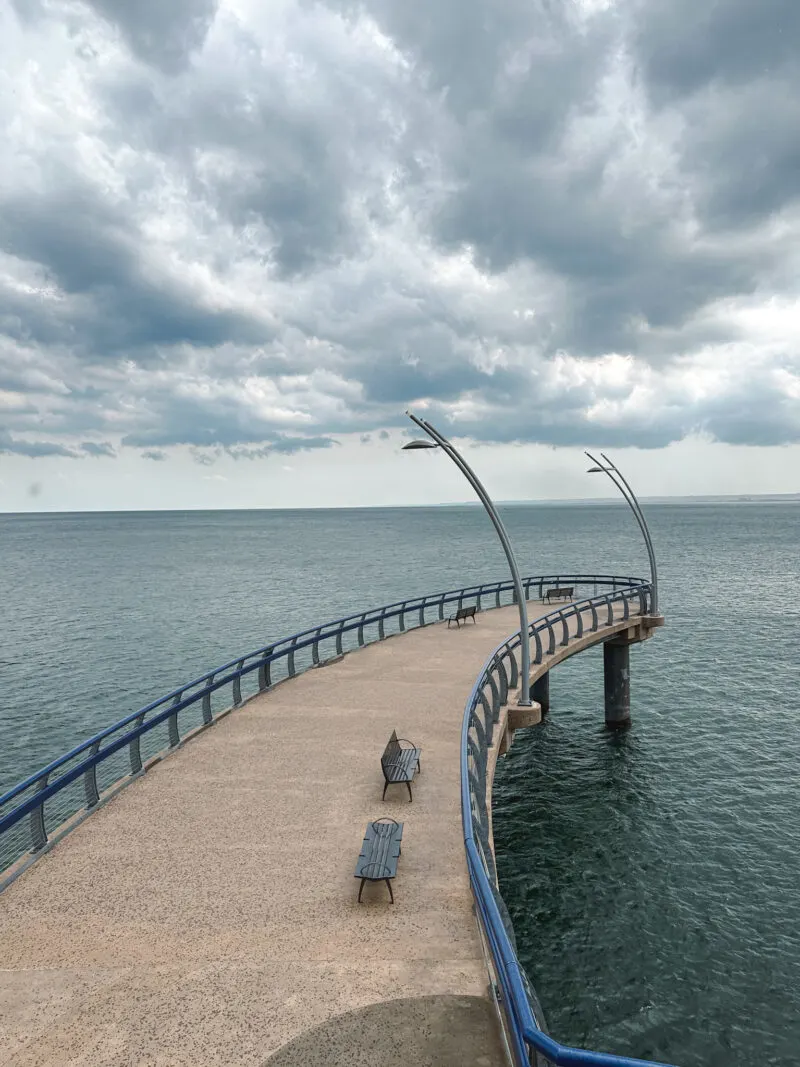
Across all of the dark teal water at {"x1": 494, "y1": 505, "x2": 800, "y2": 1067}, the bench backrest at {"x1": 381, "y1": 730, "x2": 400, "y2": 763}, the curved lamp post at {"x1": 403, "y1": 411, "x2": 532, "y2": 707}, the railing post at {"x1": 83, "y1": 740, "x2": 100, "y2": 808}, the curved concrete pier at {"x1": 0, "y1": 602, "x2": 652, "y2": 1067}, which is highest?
the curved lamp post at {"x1": 403, "y1": 411, "x2": 532, "y2": 707}

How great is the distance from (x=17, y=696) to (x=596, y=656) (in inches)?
1202

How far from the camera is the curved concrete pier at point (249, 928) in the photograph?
571 centimetres

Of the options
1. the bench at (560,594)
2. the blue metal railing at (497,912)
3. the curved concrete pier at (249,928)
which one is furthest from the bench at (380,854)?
the bench at (560,594)

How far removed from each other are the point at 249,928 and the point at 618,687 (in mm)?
22159

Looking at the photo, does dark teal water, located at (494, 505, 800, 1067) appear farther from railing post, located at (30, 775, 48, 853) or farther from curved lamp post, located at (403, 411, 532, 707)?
railing post, located at (30, 775, 48, 853)

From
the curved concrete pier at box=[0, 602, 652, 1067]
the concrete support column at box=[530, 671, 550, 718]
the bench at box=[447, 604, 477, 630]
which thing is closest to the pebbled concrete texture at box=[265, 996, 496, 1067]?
the curved concrete pier at box=[0, 602, 652, 1067]

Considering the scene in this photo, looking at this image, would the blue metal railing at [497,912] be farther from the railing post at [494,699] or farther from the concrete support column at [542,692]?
the concrete support column at [542,692]

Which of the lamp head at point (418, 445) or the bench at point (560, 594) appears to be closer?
the lamp head at point (418, 445)

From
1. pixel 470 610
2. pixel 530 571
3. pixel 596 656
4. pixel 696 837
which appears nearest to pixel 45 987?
pixel 696 837

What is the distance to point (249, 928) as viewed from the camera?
23.9 feet

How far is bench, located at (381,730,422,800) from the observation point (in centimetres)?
1034

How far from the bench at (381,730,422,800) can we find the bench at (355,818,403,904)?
141 cm

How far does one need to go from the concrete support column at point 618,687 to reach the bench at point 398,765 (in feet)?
56.6

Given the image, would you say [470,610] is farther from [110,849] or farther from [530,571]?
[530,571]
